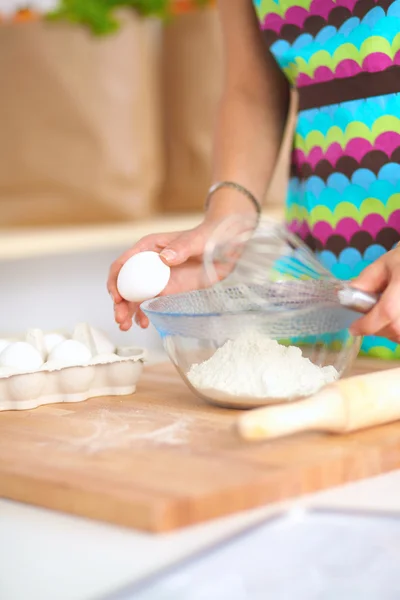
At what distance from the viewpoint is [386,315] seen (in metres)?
0.74

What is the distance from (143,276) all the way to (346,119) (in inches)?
11.7

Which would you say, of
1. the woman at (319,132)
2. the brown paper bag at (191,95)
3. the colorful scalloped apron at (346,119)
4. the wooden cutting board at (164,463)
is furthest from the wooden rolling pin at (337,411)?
the brown paper bag at (191,95)

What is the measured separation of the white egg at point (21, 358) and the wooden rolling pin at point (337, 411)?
11.4 inches

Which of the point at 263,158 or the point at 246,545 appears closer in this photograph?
the point at 246,545

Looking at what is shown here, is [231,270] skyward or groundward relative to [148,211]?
skyward

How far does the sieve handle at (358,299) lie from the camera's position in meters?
0.76

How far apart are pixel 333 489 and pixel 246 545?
0.50 feet

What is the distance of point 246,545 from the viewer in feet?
1.64

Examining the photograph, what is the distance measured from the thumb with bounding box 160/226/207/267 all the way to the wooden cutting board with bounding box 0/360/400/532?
0.54 ft

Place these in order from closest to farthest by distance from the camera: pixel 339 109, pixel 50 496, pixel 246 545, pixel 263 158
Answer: pixel 246 545 → pixel 50 496 → pixel 339 109 → pixel 263 158

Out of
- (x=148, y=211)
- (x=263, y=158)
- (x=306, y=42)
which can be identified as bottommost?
(x=148, y=211)

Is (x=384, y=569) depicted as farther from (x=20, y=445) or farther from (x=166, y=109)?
(x=166, y=109)

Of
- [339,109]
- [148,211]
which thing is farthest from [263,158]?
[148,211]

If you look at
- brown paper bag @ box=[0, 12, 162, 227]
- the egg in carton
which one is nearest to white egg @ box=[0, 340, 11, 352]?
the egg in carton
